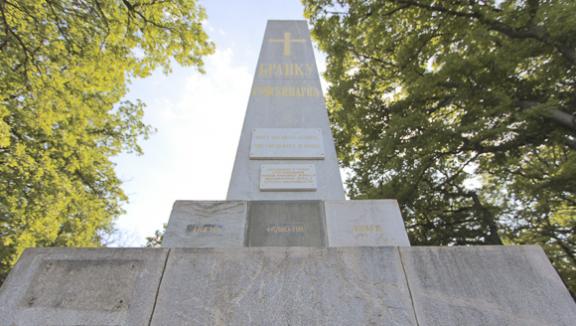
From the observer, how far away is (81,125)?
376 inches

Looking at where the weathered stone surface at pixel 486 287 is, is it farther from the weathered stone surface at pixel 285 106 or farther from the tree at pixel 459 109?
the tree at pixel 459 109

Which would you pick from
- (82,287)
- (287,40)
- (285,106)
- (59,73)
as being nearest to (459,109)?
(287,40)

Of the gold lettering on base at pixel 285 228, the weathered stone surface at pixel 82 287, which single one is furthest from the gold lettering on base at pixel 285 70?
the weathered stone surface at pixel 82 287

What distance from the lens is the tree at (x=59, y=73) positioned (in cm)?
752

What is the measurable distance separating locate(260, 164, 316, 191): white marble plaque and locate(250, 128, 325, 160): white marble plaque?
179 millimetres

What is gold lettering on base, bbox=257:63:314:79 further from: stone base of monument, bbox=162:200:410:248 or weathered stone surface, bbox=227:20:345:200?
stone base of monument, bbox=162:200:410:248

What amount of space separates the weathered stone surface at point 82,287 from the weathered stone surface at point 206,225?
463mm

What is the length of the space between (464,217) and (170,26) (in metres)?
13.6

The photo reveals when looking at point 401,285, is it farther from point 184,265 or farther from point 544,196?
point 544,196

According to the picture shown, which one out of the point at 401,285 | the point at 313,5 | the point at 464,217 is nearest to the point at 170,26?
the point at 313,5

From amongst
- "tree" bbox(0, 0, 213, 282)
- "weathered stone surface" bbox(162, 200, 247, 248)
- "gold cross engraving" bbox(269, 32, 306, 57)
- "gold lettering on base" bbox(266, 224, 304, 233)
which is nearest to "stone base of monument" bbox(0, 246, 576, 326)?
"weathered stone surface" bbox(162, 200, 247, 248)

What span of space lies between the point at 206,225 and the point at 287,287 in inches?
47.9

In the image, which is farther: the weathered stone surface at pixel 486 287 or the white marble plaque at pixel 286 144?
the white marble plaque at pixel 286 144

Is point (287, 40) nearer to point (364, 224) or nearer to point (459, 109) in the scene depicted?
point (364, 224)
